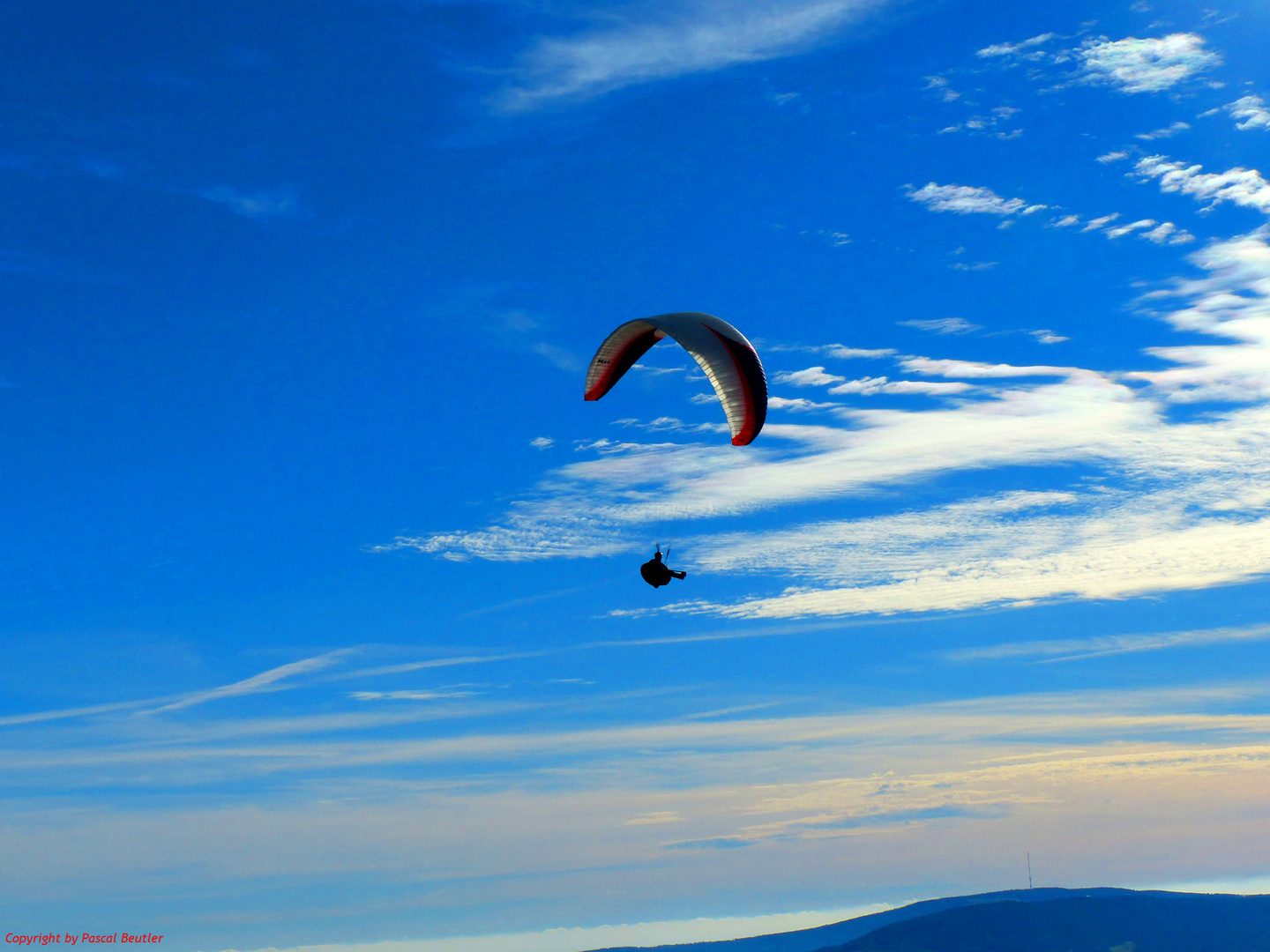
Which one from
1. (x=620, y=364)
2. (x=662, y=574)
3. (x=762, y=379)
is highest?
(x=620, y=364)

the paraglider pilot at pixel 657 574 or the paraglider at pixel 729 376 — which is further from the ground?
the paraglider at pixel 729 376

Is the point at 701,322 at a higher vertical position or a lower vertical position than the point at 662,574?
higher

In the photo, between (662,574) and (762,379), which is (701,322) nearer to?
(762,379)

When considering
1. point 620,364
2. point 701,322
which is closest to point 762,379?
point 701,322

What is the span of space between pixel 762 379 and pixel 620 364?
8.14 metres

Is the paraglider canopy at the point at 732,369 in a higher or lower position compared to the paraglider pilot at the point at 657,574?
higher

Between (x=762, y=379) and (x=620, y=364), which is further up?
(x=620, y=364)

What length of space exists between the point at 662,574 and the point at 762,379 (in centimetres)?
1027

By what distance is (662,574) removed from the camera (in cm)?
4797

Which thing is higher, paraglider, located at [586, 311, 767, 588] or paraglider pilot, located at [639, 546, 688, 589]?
paraglider, located at [586, 311, 767, 588]

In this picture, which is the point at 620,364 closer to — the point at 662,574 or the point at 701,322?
the point at 701,322

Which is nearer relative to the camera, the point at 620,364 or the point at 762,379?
the point at 762,379

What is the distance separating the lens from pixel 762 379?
4897 centimetres

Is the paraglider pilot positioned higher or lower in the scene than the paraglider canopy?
lower
